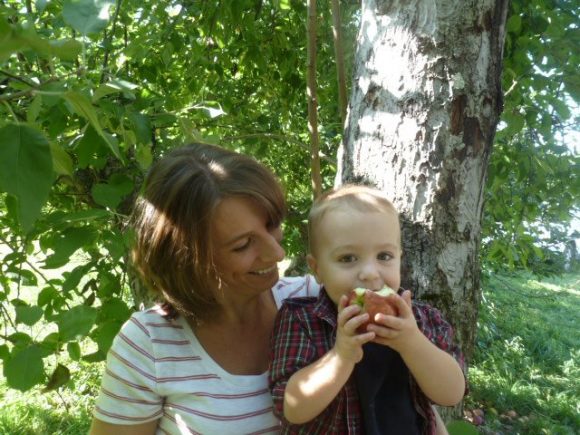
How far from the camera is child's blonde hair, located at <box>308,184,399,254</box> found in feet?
4.36

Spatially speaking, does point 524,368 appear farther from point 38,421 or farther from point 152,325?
point 152,325

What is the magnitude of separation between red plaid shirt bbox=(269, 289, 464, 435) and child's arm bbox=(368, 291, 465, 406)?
0.27ft

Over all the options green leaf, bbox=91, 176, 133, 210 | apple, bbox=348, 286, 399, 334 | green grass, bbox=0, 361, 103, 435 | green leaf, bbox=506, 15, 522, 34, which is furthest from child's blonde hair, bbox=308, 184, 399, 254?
green grass, bbox=0, 361, 103, 435

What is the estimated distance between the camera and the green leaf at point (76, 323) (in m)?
1.23

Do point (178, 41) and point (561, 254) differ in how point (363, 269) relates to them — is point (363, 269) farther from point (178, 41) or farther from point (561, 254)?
point (561, 254)

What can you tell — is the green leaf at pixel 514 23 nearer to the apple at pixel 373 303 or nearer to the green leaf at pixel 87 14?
the apple at pixel 373 303

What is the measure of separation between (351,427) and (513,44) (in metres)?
1.79

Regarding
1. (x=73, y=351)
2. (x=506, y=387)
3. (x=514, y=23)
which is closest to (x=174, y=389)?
(x=73, y=351)

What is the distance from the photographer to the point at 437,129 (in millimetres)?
1411

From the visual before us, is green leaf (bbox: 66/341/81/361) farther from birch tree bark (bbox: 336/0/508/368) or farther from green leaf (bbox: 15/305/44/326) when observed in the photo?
birch tree bark (bbox: 336/0/508/368)

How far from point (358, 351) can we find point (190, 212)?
0.55m

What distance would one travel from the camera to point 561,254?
209 inches

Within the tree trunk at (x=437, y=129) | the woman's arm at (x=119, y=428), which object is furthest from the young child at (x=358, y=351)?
the woman's arm at (x=119, y=428)

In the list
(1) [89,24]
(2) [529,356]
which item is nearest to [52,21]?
(1) [89,24]
